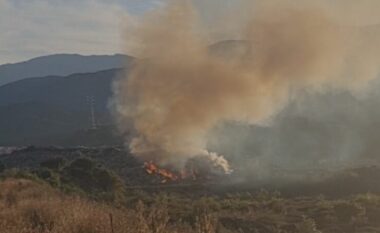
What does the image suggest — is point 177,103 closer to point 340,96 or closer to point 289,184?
point 289,184

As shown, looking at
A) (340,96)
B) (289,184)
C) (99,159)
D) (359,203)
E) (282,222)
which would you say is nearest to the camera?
(282,222)

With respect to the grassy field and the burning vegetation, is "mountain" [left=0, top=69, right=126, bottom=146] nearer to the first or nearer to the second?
the burning vegetation

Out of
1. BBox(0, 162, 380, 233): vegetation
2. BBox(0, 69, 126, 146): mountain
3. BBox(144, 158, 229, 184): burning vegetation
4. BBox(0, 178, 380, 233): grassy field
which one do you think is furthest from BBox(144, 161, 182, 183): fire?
BBox(0, 69, 126, 146): mountain

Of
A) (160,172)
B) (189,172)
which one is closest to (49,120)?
(160,172)

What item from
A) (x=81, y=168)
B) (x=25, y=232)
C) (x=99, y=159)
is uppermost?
(x=99, y=159)

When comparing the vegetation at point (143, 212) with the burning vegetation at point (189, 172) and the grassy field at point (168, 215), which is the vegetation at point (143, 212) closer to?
the grassy field at point (168, 215)

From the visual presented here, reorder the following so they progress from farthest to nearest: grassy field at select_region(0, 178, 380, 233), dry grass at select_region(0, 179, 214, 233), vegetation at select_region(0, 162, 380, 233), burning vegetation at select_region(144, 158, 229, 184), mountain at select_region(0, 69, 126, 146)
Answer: mountain at select_region(0, 69, 126, 146), burning vegetation at select_region(144, 158, 229, 184), vegetation at select_region(0, 162, 380, 233), grassy field at select_region(0, 178, 380, 233), dry grass at select_region(0, 179, 214, 233)

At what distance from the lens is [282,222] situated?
23.1 metres

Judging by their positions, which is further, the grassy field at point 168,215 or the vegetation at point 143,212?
the vegetation at point 143,212

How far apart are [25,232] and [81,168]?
106 feet

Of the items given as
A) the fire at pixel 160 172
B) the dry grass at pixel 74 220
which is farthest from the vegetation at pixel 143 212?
the fire at pixel 160 172

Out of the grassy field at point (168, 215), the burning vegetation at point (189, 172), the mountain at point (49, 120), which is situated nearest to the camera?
the grassy field at point (168, 215)

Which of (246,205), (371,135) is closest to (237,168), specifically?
(246,205)

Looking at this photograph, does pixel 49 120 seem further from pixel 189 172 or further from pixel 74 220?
pixel 74 220
